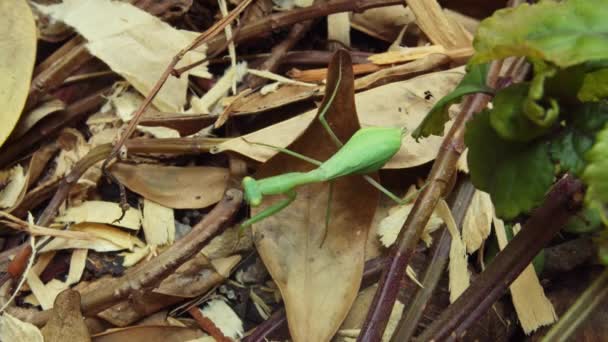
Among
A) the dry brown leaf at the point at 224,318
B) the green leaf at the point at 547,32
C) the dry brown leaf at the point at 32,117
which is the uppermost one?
the green leaf at the point at 547,32

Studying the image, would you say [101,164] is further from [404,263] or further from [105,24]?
[404,263]

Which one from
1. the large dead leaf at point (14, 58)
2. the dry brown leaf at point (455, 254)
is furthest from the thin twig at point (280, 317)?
the large dead leaf at point (14, 58)

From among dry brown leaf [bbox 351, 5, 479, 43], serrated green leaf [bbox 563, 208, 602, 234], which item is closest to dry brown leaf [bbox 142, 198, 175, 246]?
dry brown leaf [bbox 351, 5, 479, 43]

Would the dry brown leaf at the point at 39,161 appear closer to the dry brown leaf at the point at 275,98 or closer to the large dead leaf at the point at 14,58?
the large dead leaf at the point at 14,58

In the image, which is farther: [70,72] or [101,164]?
[70,72]

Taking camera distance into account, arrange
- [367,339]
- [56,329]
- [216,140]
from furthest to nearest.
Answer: [216,140] → [56,329] → [367,339]

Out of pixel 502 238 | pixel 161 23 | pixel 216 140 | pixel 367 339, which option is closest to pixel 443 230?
pixel 502 238

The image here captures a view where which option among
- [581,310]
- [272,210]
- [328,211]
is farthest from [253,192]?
[581,310]
